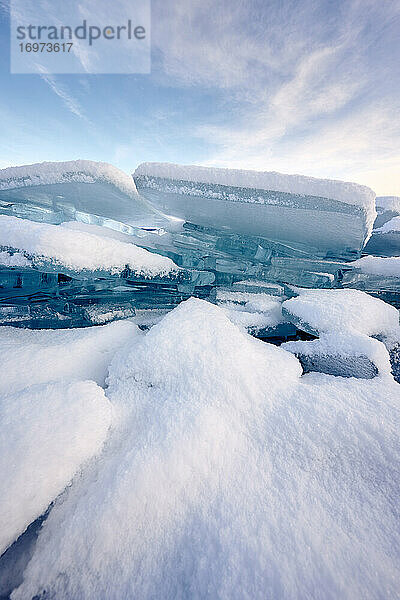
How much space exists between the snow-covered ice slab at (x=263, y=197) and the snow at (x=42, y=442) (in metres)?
1.50

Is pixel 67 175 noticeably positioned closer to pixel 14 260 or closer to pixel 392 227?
pixel 14 260

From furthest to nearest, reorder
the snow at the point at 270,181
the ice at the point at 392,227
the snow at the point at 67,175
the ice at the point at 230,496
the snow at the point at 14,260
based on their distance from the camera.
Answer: the ice at the point at 392,227, the snow at the point at 67,175, the snow at the point at 270,181, the snow at the point at 14,260, the ice at the point at 230,496

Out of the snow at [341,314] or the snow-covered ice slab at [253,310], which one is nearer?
the snow at [341,314]

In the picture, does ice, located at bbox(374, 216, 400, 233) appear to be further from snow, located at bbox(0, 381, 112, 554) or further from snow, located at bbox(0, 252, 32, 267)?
snow, located at bbox(0, 252, 32, 267)

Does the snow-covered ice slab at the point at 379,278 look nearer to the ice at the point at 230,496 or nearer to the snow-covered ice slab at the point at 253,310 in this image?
the snow-covered ice slab at the point at 253,310

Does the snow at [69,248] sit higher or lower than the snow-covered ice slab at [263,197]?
lower

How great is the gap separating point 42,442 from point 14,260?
1141 mm

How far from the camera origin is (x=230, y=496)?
24.6 inches

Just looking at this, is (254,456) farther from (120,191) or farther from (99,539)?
(120,191)

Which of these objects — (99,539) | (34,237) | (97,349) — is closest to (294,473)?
(99,539)

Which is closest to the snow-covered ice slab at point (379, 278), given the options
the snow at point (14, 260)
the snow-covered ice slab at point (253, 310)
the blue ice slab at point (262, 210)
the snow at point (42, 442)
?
the blue ice slab at point (262, 210)

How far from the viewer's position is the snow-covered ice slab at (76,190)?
1.72m

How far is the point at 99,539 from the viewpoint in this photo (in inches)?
21.4

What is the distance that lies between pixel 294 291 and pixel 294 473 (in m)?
1.56
